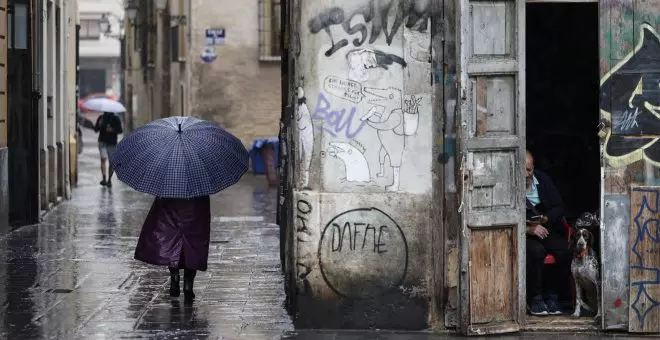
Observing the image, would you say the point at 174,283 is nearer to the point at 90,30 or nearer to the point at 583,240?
the point at 583,240

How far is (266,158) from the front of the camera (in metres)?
27.4

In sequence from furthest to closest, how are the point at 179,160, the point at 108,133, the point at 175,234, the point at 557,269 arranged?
the point at 108,133, the point at 175,234, the point at 179,160, the point at 557,269

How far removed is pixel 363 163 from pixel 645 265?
2.17 m

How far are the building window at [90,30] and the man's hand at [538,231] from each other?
6732 centimetres

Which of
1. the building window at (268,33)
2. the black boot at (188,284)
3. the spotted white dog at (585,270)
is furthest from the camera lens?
the building window at (268,33)

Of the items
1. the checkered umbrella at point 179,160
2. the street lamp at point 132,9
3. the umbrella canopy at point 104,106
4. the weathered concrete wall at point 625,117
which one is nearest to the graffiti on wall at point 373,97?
the weathered concrete wall at point 625,117

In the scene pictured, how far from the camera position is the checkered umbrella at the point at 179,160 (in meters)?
11.4

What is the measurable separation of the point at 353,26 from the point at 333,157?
953 millimetres

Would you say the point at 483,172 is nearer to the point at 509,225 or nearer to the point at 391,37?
the point at 509,225

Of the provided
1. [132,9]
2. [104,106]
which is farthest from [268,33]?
[132,9]

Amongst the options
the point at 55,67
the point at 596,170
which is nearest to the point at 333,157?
the point at 596,170

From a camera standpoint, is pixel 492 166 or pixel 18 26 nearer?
pixel 492 166

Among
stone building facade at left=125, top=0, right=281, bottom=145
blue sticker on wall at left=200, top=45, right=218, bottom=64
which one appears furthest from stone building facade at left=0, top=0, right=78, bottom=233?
stone building facade at left=125, top=0, right=281, bottom=145

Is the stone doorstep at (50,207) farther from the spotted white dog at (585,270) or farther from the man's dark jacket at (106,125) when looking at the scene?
the spotted white dog at (585,270)
